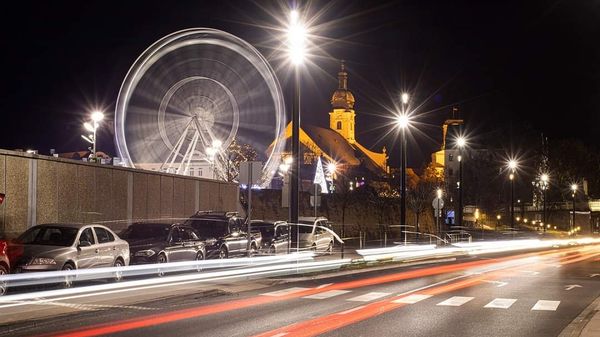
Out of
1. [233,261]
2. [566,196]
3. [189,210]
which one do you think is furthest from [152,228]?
[566,196]

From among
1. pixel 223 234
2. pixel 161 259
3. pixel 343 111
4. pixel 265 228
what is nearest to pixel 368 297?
pixel 161 259

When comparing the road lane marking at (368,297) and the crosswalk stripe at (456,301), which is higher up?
the road lane marking at (368,297)

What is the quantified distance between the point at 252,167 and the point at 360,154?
150 m

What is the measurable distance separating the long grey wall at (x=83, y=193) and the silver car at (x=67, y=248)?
1672 mm

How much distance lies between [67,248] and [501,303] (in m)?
10.8

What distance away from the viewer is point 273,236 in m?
32.5

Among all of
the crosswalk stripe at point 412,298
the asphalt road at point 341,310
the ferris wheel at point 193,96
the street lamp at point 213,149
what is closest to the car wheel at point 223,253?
the asphalt road at point 341,310

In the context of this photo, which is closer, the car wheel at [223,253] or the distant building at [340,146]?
the car wheel at [223,253]

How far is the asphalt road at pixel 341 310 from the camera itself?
12.9 metres

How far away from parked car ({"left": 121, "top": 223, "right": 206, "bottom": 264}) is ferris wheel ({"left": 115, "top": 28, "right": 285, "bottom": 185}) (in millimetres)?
24041

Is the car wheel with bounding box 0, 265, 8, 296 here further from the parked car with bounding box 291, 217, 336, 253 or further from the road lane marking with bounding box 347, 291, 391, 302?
the parked car with bounding box 291, 217, 336, 253

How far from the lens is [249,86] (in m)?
51.8

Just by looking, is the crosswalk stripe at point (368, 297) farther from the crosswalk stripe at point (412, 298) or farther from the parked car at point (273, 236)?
the parked car at point (273, 236)

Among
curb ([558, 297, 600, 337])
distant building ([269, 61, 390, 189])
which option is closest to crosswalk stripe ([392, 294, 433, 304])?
curb ([558, 297, 600, 337])
